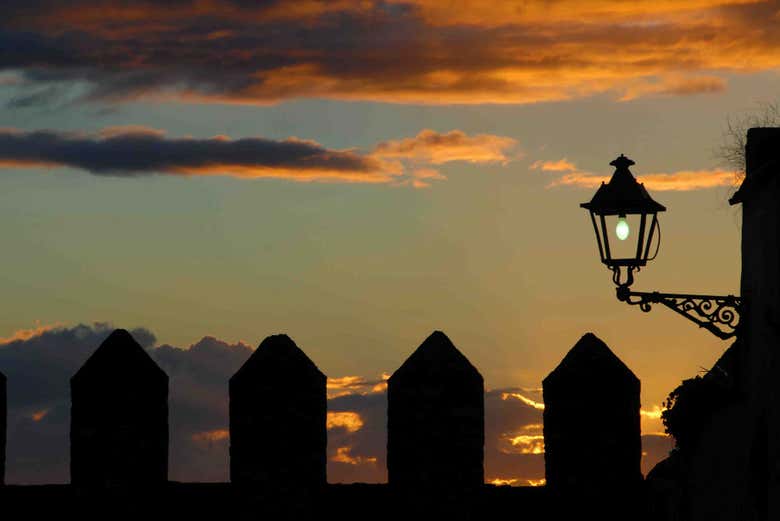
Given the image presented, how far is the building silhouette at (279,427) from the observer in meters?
18.1

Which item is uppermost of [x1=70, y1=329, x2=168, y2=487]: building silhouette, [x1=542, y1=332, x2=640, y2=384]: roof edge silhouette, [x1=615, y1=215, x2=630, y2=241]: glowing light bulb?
[x1=615, y1=215, x2=630, y2=241]: glowing light bulb

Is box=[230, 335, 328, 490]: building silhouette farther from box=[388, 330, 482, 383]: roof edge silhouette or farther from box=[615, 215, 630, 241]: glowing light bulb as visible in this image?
box=[615, 215, 630, 241]: glowing light bulb

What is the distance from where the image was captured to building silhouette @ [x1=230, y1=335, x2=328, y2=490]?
18141mm

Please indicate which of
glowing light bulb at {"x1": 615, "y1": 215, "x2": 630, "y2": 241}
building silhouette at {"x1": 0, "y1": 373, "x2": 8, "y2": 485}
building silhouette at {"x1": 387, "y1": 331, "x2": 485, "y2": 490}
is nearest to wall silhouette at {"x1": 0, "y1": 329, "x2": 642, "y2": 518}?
building silhouette at {"x1": 387, "y1": 331, "x2": 485, "y2": 490}

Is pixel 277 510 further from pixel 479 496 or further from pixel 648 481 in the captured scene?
pixel 648 481

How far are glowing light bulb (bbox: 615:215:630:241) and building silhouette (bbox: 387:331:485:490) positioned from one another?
461cm

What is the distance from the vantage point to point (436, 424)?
18188mm

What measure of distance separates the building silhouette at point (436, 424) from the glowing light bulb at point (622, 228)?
4611 mm

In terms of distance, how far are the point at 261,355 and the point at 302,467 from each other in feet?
4.34

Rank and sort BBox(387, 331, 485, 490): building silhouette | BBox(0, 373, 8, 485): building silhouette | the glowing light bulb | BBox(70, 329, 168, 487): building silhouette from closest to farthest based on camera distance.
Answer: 1. the glowing light bulb
2. BBox(387, 331, 485, 490): building silhouette
3. BBox(70, 329, 168, 487): building silhouette
4. BBox(0, 373, 8, 485): building silhouette

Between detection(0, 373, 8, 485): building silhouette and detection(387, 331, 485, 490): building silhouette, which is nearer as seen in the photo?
detection(387, 331, 485, 490): building silhouette

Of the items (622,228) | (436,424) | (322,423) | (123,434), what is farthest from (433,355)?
(622,228)

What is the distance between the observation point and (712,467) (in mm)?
16219

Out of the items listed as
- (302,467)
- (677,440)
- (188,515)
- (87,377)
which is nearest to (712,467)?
(677,440)
